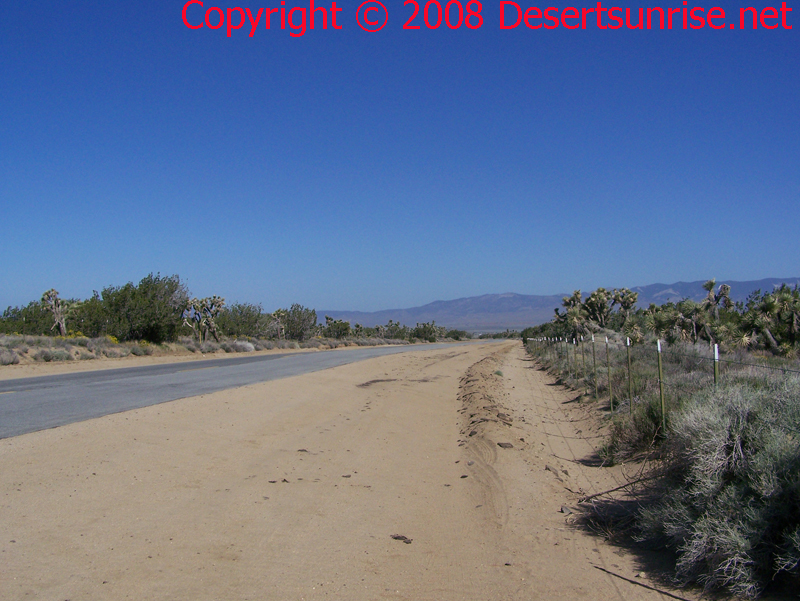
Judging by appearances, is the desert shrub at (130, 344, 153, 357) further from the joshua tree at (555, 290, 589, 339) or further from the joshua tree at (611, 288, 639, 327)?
the joshua tree at (611, 288, 639, 327)

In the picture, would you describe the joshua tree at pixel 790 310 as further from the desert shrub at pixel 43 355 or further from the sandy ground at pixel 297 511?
the desert shrub at pixel 43 355

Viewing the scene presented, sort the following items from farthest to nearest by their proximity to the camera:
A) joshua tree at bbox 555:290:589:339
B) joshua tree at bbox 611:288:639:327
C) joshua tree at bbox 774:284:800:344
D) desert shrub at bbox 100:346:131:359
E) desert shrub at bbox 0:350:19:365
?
joshua tree at bbox 611:288:639:327 → joshua tree at bbox 555:290:589:339 → desert shrub at bbox 100:346:131:359 → desert shrub at bbox 0:350:19:365 → joshua tree at bbox 774:284:800:344

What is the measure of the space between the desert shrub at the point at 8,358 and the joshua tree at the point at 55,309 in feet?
48.5

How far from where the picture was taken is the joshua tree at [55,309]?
4428 cm

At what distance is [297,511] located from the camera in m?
7.39

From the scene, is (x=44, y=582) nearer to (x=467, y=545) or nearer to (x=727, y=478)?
(x=467, y=545)

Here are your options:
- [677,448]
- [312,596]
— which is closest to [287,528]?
[312,596]

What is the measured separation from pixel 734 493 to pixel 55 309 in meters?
49.4

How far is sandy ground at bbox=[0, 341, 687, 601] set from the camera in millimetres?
5340

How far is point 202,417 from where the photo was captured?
516 inches

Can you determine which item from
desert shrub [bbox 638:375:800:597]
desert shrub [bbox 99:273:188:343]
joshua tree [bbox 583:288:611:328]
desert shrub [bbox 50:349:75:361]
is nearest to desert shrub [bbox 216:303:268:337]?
desert shrub [bbox 99:273:188:343]

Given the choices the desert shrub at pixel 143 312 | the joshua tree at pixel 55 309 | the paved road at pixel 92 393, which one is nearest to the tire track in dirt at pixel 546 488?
the paved road at pixel 92 393

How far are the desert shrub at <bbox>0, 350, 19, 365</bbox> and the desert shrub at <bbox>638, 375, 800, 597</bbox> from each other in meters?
31.4

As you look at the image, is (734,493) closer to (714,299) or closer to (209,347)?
(714,299)
